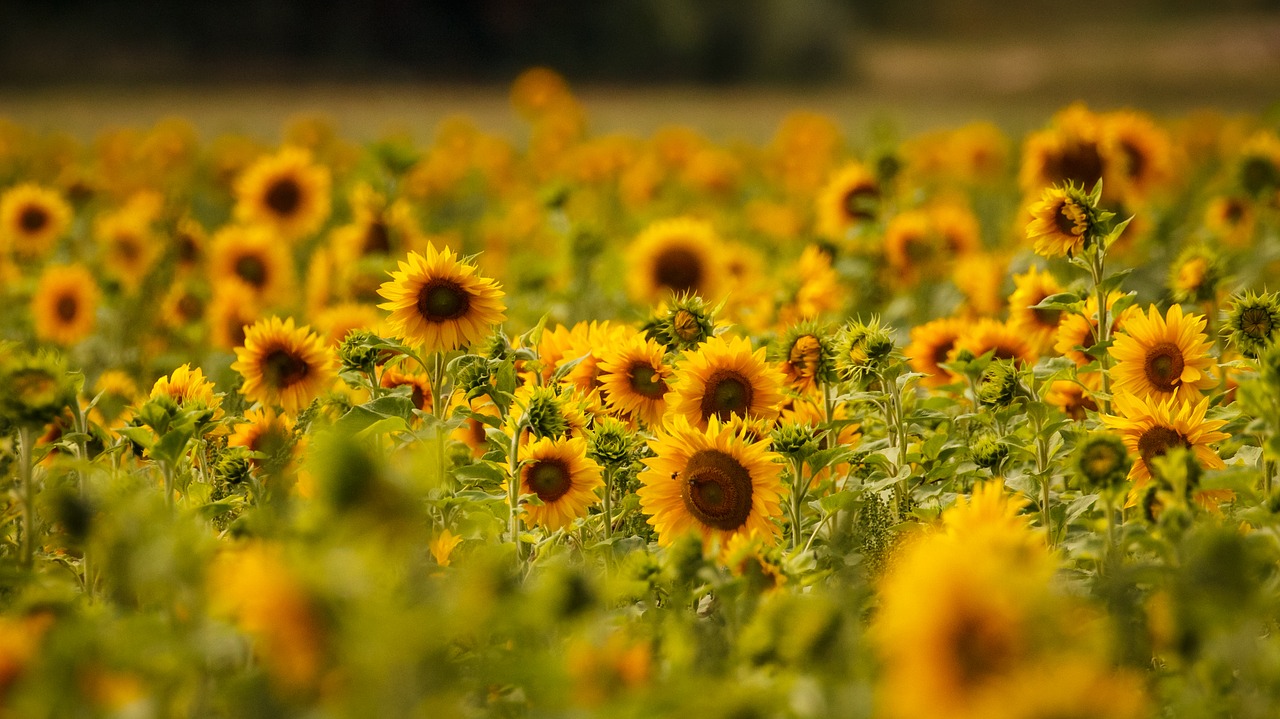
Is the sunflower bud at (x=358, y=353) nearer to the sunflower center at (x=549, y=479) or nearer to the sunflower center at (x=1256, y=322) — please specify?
the sunflower center at (x=549, y=479)

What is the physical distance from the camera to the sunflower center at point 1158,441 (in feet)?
6.84

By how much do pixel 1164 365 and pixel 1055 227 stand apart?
31cm

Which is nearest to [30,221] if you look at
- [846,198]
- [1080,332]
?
[846,198]

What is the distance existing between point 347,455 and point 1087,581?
1.22m

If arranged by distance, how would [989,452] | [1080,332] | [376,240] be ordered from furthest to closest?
[376,240] → [1080,332] → [989,452]

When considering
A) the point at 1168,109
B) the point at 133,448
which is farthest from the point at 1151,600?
the point at 1168,109

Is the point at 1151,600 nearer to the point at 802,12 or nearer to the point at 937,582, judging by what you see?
the point at 937,582

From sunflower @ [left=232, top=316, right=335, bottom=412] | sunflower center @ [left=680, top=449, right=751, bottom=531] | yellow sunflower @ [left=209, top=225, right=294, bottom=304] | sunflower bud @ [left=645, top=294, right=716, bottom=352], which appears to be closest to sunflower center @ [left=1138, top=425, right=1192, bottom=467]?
sunflower center @ [left=680, top=449, right=751, bottom=531]

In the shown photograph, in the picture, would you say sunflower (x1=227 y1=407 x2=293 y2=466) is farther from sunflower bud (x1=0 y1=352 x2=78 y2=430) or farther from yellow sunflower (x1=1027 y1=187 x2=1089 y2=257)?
yellow sunflower (x1=1027 y1=187 x2=1089 y2=257)

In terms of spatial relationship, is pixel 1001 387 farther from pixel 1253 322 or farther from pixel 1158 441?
pixel 1253 322

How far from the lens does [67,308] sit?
3975 millimetres

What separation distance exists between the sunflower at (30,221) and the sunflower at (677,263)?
2206 mm

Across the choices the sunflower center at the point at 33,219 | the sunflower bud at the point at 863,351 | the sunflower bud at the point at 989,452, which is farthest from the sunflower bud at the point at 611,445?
the sunflower center at the point at 33,219

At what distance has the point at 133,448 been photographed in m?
2.36
